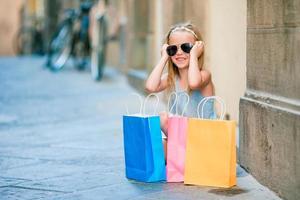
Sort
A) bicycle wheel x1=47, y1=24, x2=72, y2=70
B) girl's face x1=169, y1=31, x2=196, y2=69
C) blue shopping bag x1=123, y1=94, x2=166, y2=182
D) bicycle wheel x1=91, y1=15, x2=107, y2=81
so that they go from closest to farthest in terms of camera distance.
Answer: blue shopping bag x1=123, y1=94, x2=166, y2=182 < girl's face x1=169, y1=31, x2=196, y2=69 < bicycle wheel x1=91, y1=15, x2=107, y2=81 < bicycle wheel x1=47, y1=24, x2=72, y2=70

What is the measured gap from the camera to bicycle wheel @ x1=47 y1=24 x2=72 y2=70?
14.2m

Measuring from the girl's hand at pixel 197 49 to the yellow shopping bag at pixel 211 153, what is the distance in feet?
1.73

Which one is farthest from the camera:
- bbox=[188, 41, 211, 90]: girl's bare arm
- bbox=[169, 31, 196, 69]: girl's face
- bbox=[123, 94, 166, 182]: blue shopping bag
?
bbox=[169, 31, 196, 69]: girl's face

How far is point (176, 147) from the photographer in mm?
4363

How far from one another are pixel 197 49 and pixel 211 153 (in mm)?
767

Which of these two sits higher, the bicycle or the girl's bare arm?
the bicycle

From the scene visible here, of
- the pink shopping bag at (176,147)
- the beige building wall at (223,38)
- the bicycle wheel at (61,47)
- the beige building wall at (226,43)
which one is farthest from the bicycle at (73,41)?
the pink shopping bag at (176,147)

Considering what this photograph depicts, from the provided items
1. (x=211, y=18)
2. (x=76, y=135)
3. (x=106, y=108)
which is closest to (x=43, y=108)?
(x=106, y=108)

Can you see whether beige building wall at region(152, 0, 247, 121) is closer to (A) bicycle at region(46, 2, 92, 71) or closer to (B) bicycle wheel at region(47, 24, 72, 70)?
(A) bicycle at region(46, 2, 92, 71)

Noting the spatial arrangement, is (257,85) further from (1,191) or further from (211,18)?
(211,18)

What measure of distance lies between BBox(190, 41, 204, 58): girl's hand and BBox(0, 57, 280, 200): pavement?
0.79 metres

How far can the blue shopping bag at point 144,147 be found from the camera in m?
4.27

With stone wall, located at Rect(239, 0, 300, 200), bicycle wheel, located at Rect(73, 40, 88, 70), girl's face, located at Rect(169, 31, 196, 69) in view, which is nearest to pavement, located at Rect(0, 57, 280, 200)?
stone wall, located at Rect(239, 0, 300, 200)

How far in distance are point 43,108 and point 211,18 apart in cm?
A: 306
